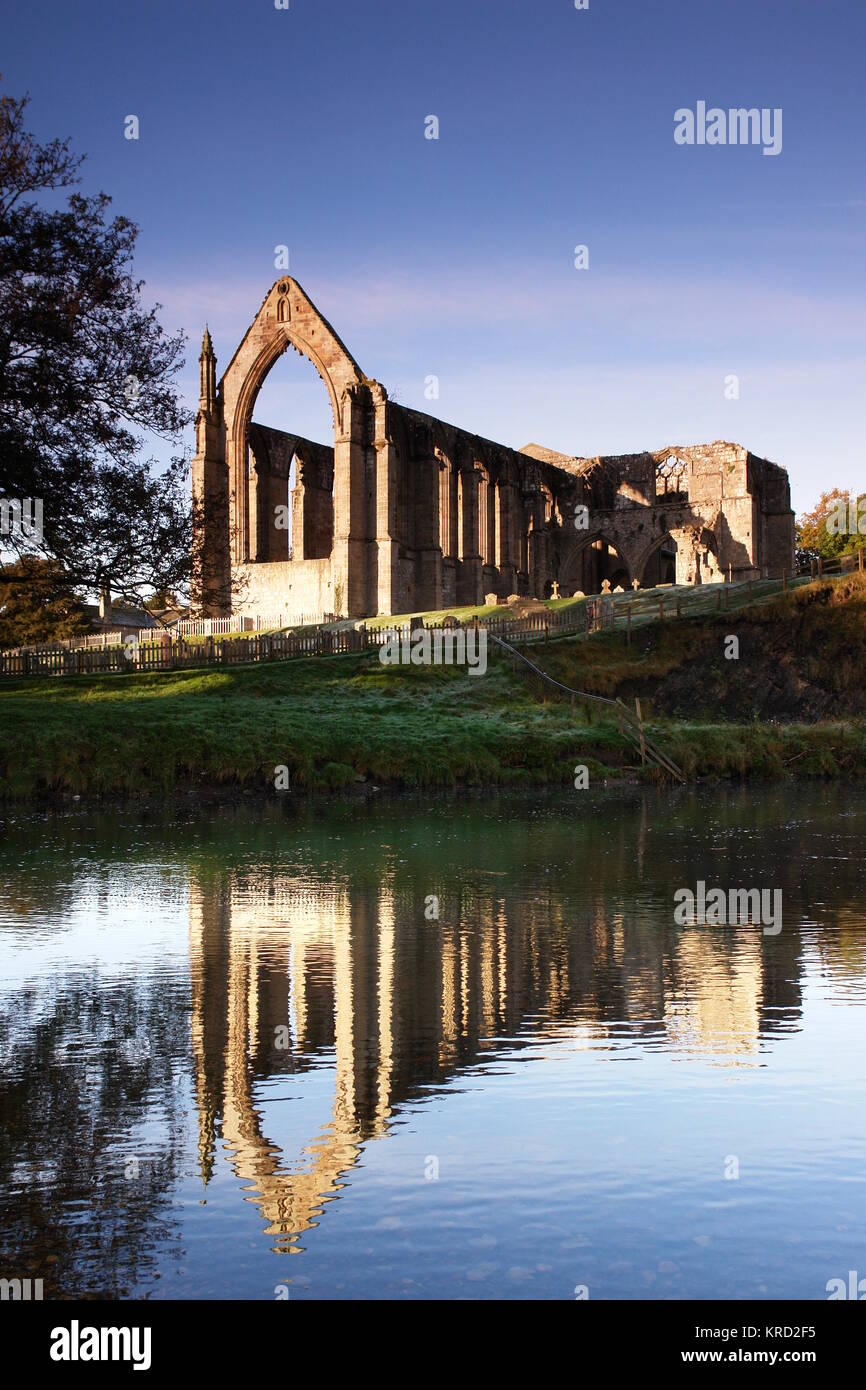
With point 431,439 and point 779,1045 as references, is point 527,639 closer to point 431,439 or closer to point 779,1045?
point 431,439

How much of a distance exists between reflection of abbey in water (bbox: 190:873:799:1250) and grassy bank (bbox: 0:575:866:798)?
48.8ft

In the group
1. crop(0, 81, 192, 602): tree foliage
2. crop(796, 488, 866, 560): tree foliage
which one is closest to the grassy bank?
crop(0, 81, 192, 602): tree foliage

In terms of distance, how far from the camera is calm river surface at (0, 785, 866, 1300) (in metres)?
4.41

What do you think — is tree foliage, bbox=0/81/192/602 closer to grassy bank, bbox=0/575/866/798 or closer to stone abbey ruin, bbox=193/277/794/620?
grassy bank, bbox=0/575/866/798

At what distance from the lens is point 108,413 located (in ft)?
83.7

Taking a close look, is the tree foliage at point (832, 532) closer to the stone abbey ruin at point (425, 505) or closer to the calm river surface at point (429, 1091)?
the stone abbey ruin at point (425, 505)

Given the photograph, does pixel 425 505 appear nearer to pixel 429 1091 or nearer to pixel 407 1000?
pixel 407 1000

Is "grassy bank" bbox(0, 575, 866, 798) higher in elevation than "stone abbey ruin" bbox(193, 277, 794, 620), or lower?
lower

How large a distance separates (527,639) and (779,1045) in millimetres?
34281

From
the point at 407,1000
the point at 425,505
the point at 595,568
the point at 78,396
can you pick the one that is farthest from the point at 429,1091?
the point at 595,568

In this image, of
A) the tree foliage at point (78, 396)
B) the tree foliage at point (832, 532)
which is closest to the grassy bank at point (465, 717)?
the tree foliage at point (78, 396)

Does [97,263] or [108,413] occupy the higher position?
[97,263]

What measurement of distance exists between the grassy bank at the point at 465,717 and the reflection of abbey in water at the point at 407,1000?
48.8ft
